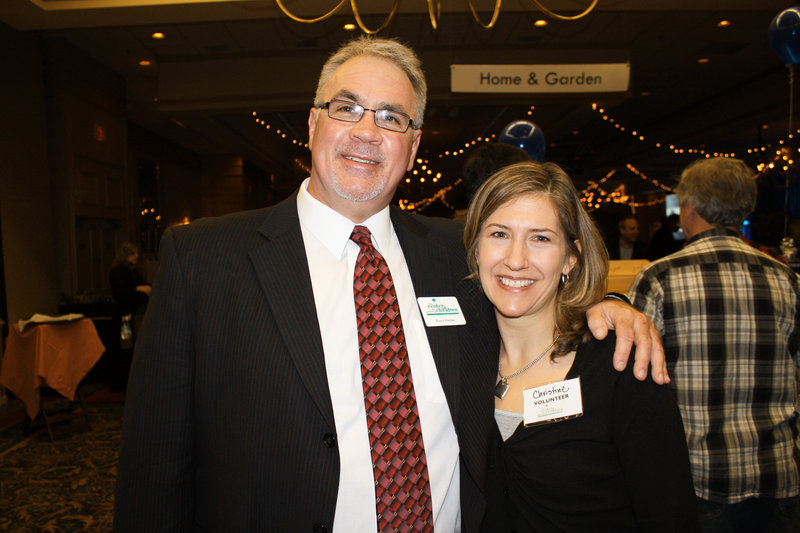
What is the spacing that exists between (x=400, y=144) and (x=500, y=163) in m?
0.75

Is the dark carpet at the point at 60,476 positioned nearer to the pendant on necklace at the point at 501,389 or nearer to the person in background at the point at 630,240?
the pendant on necklace at the point at 501,389

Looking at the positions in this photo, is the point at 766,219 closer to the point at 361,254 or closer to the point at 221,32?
the point at 361,254

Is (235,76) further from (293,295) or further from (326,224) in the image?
(293,295)

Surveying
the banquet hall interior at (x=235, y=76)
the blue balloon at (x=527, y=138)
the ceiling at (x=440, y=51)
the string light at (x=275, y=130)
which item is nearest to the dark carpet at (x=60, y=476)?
the banquet hall interior at (x=235, y=76)

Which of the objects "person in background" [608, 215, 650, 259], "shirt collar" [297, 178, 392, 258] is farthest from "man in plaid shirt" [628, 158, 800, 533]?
"person in background" [608, 215, 650, 259]

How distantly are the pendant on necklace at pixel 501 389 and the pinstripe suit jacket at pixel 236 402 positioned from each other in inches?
3.7

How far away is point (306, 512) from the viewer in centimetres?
117

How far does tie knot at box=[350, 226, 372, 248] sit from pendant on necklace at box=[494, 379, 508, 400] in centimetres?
53

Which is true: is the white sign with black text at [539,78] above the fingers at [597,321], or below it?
above

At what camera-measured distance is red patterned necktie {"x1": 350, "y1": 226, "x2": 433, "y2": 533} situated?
1.23m

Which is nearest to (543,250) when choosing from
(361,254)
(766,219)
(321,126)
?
(361,254)

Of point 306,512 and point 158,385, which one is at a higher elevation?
point 158,385

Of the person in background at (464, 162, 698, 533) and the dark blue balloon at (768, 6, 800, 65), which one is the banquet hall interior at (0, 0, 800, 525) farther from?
the person in background at (464, 162, 698, 533)

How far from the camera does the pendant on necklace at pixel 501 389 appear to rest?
144 centimetres
